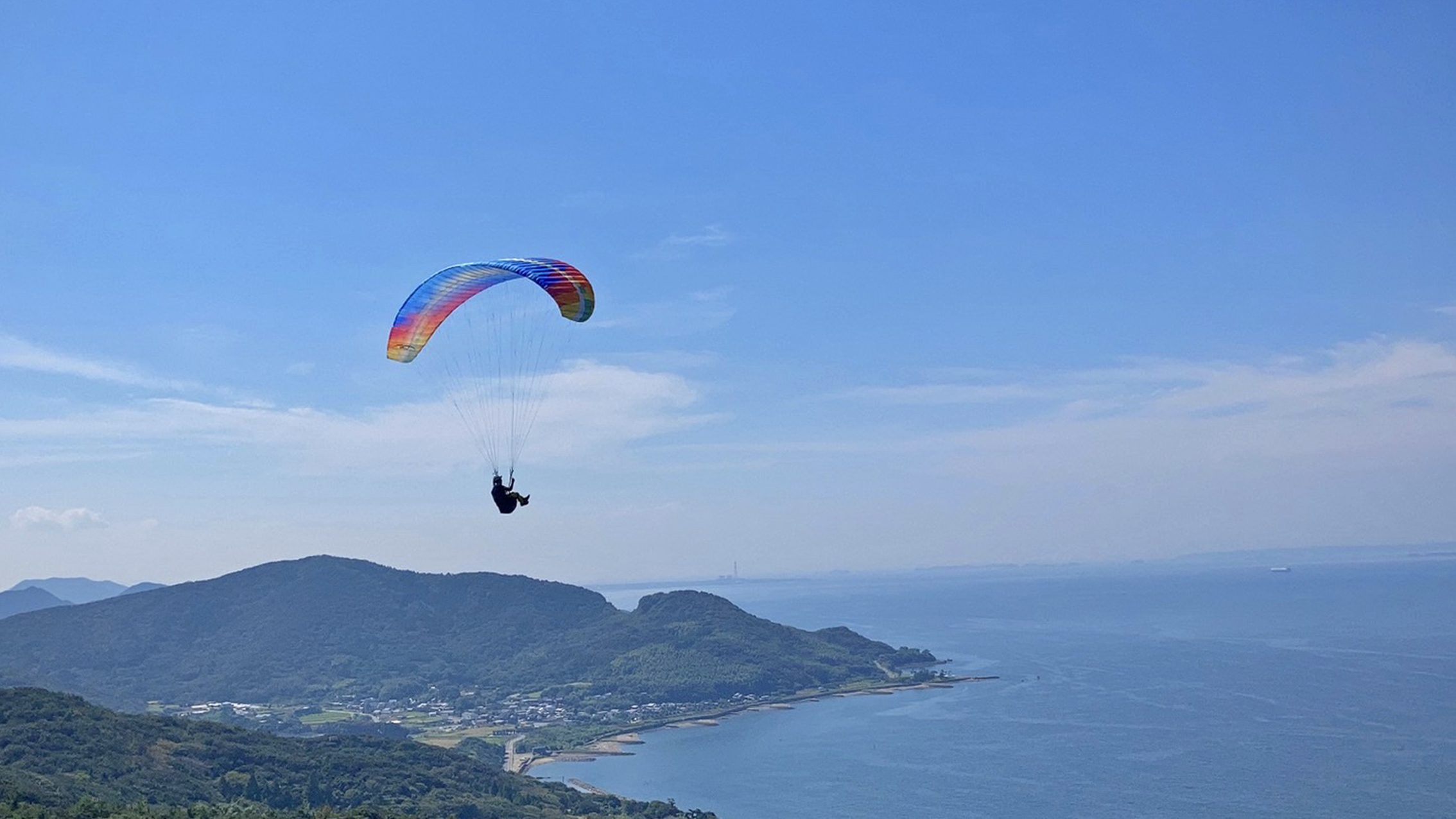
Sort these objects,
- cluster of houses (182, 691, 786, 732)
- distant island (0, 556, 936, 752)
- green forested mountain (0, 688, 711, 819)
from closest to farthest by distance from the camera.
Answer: green forested mountain (0, 688, 711, 819), cluster of houses (182, 691, 786, 732), distant island (0, 556, 936, 752)

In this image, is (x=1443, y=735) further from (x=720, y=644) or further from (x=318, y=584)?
(x=318, y=584)

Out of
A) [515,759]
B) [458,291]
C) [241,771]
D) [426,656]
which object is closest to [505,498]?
[458,291]

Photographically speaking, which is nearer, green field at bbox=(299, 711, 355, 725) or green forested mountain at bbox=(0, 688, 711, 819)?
green forested mountain at bbox=(0, 688, 711, 819)

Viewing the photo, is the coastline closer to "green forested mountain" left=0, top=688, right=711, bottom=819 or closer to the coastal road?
the coastal road

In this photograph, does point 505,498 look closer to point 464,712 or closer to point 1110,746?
point 1110,746

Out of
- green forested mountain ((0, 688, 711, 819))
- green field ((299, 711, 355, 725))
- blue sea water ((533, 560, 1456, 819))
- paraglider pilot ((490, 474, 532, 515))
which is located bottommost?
blue sea water ((533, 560, 1456, 819))

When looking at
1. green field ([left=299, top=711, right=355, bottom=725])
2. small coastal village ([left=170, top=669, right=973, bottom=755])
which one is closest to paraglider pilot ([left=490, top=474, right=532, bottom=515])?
small coastal village ([left=170, top=669, right=973, bottom=755])

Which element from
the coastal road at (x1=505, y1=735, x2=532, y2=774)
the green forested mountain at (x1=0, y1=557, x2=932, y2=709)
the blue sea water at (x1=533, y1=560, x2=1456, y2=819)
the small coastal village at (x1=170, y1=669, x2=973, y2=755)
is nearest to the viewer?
the blue sea water at (x1=533, y1=560, x2=1456, y2=819)
